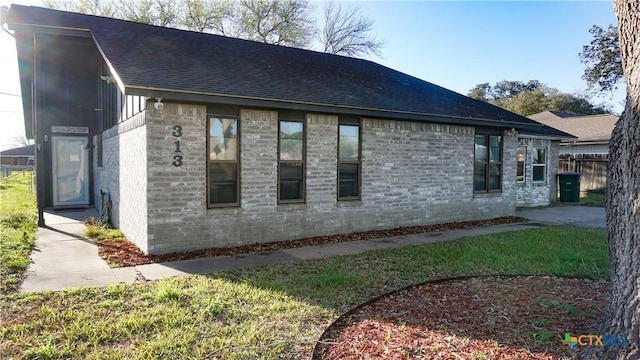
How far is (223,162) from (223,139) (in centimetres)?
43

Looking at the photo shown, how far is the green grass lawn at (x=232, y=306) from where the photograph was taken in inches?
135

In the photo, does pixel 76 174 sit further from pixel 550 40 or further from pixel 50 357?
pixel 550 40

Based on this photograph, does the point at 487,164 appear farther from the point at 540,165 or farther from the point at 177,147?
the point at 177,147

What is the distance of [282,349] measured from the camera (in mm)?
3406

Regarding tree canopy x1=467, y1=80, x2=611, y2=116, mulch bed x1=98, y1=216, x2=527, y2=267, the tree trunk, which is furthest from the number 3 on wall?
tree canopy x1=467, y1=80, x2=611, y2=116

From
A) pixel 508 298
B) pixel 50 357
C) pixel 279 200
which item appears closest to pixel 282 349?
pixel 50 357

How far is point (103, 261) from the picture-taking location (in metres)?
6.38

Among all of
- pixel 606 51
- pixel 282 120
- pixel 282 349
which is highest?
pixel 606 51

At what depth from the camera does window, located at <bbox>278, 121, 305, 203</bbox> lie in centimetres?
809

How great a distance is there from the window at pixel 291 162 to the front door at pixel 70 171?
8.73m

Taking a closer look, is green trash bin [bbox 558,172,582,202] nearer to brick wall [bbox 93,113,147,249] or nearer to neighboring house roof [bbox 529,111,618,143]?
neighboring house roof [bbox 529,111,618,143]

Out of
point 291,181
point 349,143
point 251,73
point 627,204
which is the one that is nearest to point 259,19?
point 251,73

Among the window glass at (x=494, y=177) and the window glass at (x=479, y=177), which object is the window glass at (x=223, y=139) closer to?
the window glass at (x=479, y=177)

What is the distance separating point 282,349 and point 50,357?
1.90 meters
